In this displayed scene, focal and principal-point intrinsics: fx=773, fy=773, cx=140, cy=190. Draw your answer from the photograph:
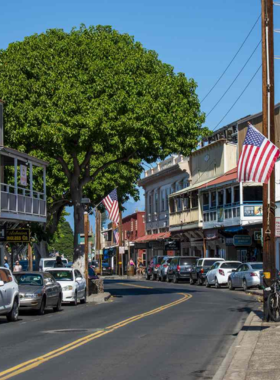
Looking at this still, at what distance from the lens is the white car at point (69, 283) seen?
31.0 metres

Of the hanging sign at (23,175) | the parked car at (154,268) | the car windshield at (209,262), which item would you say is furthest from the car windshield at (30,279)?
the parked car at (154,268)

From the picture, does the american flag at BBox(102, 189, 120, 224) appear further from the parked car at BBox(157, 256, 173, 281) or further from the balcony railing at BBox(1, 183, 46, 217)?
the parked car at BBox(157, 256, 173, 281)

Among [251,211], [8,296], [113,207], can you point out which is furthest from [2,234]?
[251,211]

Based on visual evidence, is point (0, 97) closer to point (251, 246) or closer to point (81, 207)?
point (81, 207)

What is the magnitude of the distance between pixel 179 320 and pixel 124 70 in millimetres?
15050

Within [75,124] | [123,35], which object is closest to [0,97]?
[75,124]

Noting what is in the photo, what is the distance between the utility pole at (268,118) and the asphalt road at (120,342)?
84.8 inches

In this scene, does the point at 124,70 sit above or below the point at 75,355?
above

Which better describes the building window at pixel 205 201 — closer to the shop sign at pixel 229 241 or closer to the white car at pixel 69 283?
the shop sign at pixel 229 241

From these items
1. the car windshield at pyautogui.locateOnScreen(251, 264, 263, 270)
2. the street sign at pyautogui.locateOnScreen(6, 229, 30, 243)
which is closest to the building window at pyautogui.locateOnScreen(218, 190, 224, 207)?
the car windshield at pyautogui.locateOnScreen(251, 264, 263, 270)

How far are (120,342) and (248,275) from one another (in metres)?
23.9

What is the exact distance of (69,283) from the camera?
30969mm

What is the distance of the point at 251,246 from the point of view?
54.6 metres

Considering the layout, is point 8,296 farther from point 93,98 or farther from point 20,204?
point 20,204
